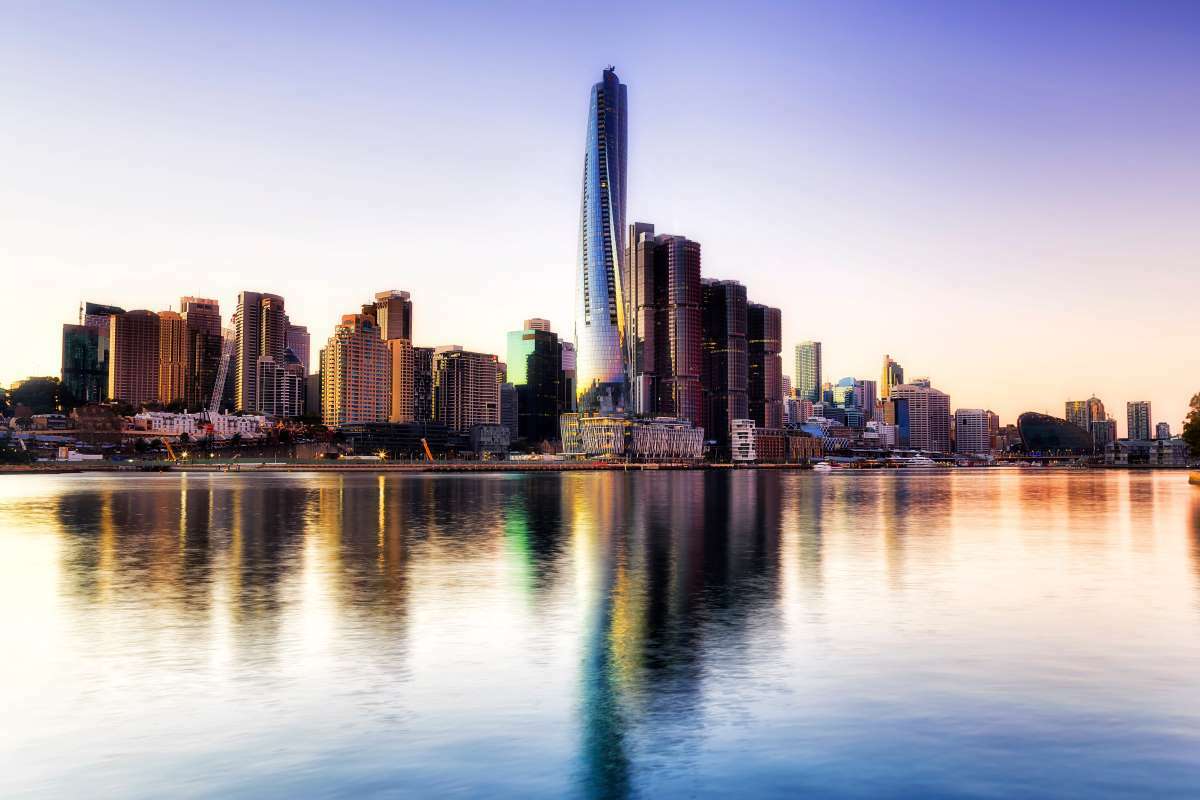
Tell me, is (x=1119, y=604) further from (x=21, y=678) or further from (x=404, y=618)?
(x=21, y=678)

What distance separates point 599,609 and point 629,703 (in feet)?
39.5

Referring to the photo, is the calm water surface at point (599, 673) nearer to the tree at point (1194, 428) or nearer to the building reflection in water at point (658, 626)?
the building reflection in water at point (658, 626)

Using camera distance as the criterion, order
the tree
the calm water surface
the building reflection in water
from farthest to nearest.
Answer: the tree
the building reflection in water
the calm water surface

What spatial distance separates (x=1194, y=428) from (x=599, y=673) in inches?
6578

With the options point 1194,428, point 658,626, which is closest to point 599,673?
point 658,626

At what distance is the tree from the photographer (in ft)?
513

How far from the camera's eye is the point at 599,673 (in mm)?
22031

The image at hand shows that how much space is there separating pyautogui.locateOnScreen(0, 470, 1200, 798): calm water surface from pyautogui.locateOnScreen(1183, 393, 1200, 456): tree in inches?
5070

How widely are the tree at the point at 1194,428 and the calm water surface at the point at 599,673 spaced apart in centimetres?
12878

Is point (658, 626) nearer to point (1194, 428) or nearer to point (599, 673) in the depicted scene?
point (599, 673)

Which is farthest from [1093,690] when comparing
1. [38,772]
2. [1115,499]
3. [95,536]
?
[1115,499]

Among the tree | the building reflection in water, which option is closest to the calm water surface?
the building reflection in water

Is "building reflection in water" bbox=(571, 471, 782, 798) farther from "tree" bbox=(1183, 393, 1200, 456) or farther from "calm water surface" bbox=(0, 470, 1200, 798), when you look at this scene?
"tree" bbox=(1183, 393, 1200, 456)

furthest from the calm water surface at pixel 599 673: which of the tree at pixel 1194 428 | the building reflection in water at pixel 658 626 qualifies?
the tree at pixel 1194 428
